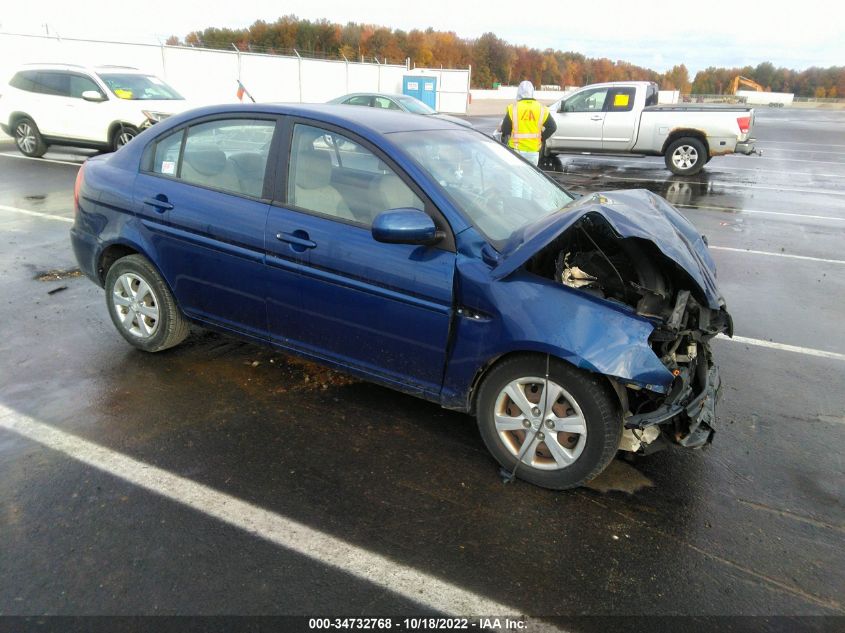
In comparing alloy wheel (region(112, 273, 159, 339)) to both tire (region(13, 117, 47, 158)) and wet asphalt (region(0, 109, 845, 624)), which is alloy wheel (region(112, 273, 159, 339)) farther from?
tire (region(13, 117, 47, 158))

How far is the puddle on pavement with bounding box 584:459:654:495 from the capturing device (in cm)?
317

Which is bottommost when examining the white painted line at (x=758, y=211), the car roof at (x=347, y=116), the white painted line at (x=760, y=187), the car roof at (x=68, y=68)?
the white painted line at (x=758, y=211)

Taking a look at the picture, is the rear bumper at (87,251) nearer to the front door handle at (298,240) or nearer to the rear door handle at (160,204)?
the rear door handle at (160,204)

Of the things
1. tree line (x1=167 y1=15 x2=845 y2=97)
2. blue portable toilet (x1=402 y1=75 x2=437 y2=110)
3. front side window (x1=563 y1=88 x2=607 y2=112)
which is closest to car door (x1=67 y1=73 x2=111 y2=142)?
front side window (x1=563 y1=88 x2=607 y2=112)

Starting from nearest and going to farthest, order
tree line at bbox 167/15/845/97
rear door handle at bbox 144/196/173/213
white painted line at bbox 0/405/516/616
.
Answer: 1. white painted line at bbox 0/405/516/616
2. rear door handle at bbox 144/196/173/213
3. tree line at bbox 167/15/845/97

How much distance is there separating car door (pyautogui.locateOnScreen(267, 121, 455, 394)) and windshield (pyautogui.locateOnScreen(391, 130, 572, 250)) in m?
0.24

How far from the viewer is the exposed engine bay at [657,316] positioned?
2.96m

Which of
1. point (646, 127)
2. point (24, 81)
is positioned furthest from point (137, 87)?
point (646, 127)

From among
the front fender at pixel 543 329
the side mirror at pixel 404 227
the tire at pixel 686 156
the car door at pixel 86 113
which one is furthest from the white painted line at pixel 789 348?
the car door at pixel 86 113

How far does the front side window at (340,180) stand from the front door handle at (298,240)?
0.54 feet

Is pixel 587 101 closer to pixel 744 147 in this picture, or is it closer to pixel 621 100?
pixel 621 100

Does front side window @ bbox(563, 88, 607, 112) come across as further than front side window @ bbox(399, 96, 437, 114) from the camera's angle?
No

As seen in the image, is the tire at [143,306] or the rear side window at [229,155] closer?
the rear side window at [229,155]

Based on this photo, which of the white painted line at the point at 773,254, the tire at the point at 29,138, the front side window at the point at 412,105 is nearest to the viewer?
the white painted line at the point at 773,254
